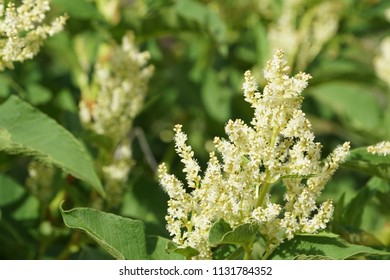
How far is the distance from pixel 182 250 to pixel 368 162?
411 mm

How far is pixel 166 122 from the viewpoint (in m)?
3.15

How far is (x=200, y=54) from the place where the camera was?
2.92 metres

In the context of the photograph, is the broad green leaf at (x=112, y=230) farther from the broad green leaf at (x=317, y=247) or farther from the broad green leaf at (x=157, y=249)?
the broad green leaf at (x=317, y=247)

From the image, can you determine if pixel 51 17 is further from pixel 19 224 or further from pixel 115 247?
pixel 115 247

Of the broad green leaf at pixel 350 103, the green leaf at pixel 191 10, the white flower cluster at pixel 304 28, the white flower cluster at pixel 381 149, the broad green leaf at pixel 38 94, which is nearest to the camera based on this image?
the white flower cluster at pixel 381 149

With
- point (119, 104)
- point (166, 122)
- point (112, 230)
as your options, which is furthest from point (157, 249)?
point (166, 122)

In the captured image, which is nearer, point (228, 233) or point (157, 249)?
point (228, 233)

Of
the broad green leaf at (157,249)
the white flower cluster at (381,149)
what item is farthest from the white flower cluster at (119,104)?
the white flower cluster at (381,149)

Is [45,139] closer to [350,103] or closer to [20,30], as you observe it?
[20,30]

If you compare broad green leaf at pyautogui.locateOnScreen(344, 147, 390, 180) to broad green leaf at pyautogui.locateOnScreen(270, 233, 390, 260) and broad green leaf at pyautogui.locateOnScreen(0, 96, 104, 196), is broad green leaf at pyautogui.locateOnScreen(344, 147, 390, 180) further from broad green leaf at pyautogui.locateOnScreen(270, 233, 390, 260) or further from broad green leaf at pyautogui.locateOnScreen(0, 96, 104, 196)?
broad green leaf at pyautogui.locateOnScreen(0, 96, 104, 196)

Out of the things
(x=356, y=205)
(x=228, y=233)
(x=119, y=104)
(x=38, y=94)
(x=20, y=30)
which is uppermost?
(x=38, y=94)

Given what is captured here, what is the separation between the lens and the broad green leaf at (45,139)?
164 centimetres

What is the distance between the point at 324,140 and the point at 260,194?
1.93 m

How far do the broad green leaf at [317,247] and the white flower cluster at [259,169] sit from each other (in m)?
0.03
